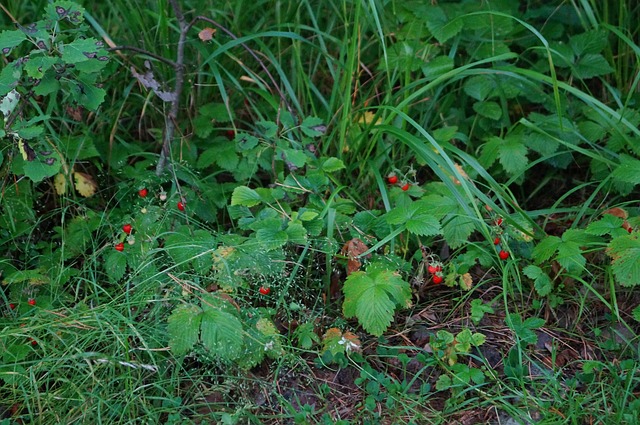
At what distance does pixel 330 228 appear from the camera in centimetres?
285

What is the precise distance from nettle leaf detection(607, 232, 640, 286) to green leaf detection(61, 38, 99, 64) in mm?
1803

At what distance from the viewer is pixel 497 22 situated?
338cm

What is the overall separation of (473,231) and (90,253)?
56.8 inches

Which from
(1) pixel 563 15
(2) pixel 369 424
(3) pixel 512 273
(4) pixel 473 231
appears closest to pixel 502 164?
(4) pixel 473 231

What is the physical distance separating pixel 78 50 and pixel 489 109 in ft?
5.31

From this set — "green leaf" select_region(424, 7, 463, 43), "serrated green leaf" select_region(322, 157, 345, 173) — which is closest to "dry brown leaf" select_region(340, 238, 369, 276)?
"serrated green leaf" select_region(322, 157, 345, 173)

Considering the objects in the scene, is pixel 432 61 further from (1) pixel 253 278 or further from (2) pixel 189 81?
(1) pixel 253 278

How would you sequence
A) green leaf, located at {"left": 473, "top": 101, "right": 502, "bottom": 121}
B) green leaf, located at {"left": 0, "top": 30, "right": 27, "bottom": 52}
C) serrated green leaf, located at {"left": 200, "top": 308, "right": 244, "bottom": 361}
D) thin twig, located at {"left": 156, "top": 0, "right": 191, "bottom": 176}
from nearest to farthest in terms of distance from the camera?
serrated green leaf, located at {"left": 200, "top": 308, "right": 244, "bottom": 361} → green leaf, located at {"left": 0, "top": 30, "right": 27, "bottom": 52} → thin twig, located at {"left": 156, "top": 0, "right": 191, "bottom": 176} → green leaf, located at {"left": 473, "top": 101, "right": 502, "bottom": 121}

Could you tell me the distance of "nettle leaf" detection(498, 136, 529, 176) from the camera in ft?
10.3

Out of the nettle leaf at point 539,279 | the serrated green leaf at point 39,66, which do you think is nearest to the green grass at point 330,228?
the nettle leaf at point 539,279

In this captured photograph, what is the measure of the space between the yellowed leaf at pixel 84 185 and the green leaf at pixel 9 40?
0.65 metres

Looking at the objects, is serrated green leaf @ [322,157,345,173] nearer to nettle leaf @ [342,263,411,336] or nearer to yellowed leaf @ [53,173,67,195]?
nettle leaf @ [342,263,411,336]

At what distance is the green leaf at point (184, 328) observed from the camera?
2430 mm

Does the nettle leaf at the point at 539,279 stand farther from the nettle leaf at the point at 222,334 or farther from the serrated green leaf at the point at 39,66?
the serrated green leaf at the point at 39,66
